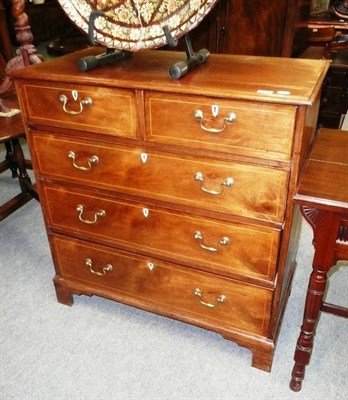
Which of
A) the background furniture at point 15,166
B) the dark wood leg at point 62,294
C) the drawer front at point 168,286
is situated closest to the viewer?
the drawer front at point 168,286

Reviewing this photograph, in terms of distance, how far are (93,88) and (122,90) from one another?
0.10 m

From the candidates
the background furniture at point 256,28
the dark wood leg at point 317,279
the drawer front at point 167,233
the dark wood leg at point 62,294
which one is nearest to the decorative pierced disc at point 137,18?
the drawer front at point 167,233

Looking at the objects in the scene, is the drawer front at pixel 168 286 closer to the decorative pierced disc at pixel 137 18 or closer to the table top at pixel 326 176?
the table top at pixel 326 176

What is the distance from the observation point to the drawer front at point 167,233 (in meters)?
1.26

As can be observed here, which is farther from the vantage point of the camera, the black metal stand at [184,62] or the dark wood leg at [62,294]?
the dark wood leg at [62,294]

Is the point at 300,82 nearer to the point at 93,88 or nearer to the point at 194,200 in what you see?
the point at 194,200

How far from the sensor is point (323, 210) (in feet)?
3.54

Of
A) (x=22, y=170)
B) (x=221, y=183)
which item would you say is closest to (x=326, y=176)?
(x=221, y=183)

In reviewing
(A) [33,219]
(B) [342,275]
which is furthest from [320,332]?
(A) [33,219]

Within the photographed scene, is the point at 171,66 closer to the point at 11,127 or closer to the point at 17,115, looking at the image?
the point at 11,127

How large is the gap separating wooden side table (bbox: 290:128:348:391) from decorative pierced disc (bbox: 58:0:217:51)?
0.57 metres

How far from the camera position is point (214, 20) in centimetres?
284

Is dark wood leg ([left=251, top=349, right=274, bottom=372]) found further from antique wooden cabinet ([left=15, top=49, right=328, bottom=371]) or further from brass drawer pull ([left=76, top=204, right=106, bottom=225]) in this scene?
brass drawer pull ([left=76, top=204, right=106, bottom=225])

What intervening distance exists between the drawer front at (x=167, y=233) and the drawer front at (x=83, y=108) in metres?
0.27
